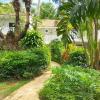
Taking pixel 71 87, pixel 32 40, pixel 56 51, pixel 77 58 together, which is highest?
pixel 32 40

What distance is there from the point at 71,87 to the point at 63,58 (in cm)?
1069

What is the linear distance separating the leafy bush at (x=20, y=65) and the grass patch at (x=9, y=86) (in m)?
0.39

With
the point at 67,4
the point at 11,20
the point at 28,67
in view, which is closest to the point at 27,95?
the point at 28,67

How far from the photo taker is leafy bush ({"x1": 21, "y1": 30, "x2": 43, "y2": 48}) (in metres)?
19.6

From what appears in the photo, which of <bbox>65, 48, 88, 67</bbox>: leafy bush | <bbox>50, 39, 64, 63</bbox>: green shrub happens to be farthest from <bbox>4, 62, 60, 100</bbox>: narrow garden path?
<bbox>50, 39, 64, 63</bbox>: green shrub

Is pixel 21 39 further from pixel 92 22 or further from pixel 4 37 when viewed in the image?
pixel 92 22

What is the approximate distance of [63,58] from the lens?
21078mm

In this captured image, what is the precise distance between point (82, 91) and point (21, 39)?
9756mm

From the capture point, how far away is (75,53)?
754 inches

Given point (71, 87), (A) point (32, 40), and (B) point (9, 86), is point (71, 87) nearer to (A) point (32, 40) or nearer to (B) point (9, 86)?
(B) point (9, 86)

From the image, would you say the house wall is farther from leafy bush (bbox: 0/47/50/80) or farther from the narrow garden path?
the narrow garden path

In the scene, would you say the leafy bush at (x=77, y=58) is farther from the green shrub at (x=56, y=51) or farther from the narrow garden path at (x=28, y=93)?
the narrow garden path at (x=28, y=93)

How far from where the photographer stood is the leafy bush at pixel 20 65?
14688 mm

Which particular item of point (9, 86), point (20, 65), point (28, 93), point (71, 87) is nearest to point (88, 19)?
point (20, 65)
